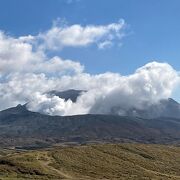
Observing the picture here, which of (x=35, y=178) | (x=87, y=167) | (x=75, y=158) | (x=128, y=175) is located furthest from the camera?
(x=75, y=158)

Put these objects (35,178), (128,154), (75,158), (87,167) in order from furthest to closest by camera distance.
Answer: (128,154) < (75,158) < (87,167) < (35,178)

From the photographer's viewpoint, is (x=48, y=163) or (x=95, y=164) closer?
(x=48, y=163)

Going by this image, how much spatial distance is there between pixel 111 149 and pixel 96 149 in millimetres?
5667

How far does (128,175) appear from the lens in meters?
109

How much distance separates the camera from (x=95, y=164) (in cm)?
12150

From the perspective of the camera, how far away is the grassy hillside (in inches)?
4220

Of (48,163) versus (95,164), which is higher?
(48,163)

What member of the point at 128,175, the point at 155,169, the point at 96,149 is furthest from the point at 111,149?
the point at 128,175

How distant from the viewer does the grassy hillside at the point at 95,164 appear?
107188 millimetres

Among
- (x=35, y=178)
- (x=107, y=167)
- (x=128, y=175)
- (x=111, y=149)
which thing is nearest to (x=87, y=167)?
(x=107, y=167)

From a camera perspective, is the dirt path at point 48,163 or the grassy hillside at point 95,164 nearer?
the dirt path at point 48,163

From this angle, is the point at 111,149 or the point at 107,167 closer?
the point at 107,167

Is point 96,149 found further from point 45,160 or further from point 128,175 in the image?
point 128,175

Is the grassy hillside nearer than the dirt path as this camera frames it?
No
